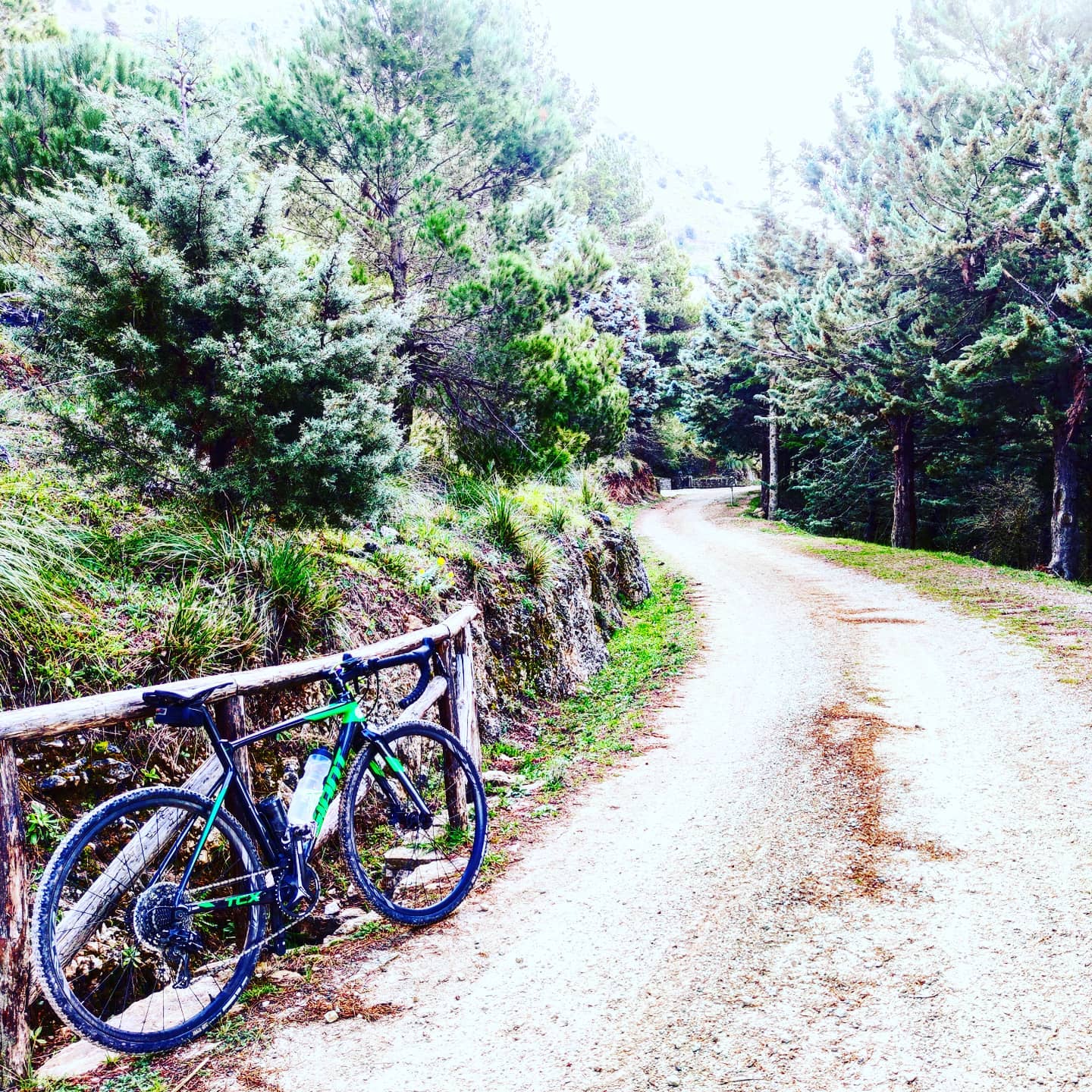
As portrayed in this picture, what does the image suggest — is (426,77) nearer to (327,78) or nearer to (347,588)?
(327,78)

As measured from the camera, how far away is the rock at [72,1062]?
7.75 feet

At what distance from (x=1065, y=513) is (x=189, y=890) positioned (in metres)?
17.8

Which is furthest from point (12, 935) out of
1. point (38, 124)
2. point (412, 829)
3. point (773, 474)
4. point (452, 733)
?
point (773, 474)

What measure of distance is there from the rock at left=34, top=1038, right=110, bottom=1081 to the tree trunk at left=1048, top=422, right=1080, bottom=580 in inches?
702

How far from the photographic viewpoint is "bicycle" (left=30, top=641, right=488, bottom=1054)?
2.39 m

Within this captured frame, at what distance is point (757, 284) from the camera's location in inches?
1093

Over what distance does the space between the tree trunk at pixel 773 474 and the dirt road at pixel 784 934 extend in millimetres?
23783

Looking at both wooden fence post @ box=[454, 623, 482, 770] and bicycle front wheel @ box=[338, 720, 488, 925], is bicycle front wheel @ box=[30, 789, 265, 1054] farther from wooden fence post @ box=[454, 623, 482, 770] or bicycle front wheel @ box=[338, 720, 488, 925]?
wooden fence post @ box=[454, 623, 482, 770]

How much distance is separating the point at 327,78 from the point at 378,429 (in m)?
6.76

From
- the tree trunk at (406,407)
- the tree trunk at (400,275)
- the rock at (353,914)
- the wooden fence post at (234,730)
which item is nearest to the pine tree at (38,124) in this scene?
the tree trunk at (400,275)

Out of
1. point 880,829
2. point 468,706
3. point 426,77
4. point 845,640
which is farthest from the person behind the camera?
point 426,77

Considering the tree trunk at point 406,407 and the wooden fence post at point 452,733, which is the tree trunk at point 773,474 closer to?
the tree trunk at point 406,407

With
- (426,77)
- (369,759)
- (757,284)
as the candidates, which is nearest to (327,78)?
(426,77)

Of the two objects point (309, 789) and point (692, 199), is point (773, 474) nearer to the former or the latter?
point (309, 789)
